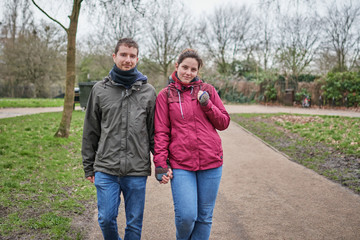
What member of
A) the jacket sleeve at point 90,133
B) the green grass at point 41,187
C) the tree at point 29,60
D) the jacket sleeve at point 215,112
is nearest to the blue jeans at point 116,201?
the jacket sleeve at point 90,133

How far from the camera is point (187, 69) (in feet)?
8.93

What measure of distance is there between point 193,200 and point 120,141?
0.80 metres

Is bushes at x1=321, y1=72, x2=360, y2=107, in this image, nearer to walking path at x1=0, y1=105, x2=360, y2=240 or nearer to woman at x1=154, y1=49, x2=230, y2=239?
walking path at x1=0, y1=105, x2=360, y2=240

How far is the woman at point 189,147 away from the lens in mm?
2566

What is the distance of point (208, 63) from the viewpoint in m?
32.3

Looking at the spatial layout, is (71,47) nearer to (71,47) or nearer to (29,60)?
(71,47)

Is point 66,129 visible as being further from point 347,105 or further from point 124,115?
point 347,105

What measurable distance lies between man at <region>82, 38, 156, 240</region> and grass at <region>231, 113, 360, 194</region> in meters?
4.25

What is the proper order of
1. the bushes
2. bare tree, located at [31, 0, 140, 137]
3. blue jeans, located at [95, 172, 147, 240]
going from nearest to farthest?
blue jeans, located at [95, 172, 147, 240] → bare tree, located at [31, 0, 140, 137] → the bushes

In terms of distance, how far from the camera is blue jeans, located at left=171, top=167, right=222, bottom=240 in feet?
8.28

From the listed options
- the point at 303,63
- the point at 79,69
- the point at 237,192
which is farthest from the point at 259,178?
the point at 79,69

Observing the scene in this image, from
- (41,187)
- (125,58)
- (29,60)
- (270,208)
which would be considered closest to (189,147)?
(125,58)

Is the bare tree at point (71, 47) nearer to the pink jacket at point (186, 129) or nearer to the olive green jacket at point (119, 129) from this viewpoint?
the olive green jacket at point (119, 129)

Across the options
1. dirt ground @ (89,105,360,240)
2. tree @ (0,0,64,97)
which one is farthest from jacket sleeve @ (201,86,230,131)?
tree @ (0,0,64,97)
